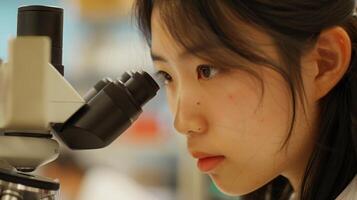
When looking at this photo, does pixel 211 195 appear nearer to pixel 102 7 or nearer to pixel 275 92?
pixel 102 7

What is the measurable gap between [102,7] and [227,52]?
5.17 feet

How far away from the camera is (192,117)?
2.40 ft

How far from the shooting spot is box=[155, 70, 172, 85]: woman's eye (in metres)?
0.81

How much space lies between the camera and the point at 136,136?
2.12 m

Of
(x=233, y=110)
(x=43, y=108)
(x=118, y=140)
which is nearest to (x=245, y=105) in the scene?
(x=233, y=110)

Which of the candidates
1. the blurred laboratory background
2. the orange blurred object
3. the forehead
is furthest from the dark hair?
the orange blurred object

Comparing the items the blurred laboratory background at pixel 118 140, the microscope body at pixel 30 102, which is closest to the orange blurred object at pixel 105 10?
the blurred laboratory background at pixel 118 140

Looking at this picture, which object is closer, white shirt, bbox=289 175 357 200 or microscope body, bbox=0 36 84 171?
microscope body, bbox=0 36 84 171

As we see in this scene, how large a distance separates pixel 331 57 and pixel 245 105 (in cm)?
14

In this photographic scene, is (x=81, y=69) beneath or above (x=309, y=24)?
beneath

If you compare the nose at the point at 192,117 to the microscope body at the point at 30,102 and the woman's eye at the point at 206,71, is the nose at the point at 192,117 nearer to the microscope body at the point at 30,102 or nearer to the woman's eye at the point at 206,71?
the woman's eye at the point at 206,71

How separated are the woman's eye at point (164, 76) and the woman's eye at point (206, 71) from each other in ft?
0.26

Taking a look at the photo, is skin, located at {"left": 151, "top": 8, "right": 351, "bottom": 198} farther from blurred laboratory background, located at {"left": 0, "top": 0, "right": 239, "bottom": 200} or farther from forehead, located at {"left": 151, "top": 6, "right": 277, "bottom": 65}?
blurred laboratory background, located at {"left": 0, "top": 0, "right": 239, "bottom": 200}

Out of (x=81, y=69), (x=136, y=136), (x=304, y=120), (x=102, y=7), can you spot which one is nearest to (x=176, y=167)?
(x=136, y=136)
